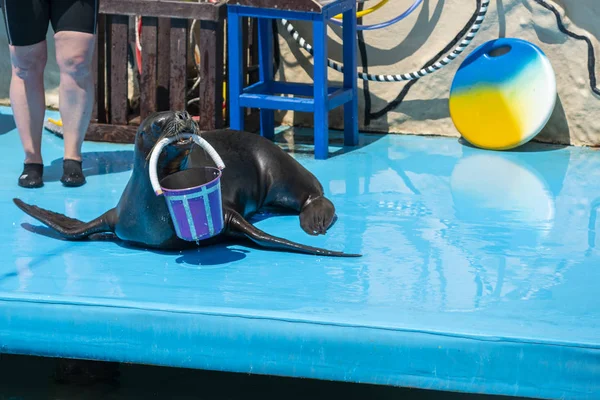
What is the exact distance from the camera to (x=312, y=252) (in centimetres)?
374

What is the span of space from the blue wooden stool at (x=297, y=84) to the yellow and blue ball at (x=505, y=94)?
681mm

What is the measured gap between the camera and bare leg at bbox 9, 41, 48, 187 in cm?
461

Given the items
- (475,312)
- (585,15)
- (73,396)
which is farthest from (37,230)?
(585,15)

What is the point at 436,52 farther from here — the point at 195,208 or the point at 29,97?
the point at 195,208

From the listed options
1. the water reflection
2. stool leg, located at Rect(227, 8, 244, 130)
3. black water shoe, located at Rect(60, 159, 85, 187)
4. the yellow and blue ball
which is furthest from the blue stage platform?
stool leg, located at Rect(227, 8, 244, 130)

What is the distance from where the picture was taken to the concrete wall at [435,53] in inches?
224

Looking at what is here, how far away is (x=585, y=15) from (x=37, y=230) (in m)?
3.49

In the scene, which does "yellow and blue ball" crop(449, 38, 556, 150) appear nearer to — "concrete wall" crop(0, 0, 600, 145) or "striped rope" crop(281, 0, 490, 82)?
"striped rope" crop(281, 0, 490, 82)

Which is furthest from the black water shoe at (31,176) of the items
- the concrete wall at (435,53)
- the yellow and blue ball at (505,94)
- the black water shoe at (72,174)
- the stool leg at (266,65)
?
the yellow and blue ball at (505,94)

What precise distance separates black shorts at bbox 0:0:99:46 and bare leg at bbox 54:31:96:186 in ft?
0.16

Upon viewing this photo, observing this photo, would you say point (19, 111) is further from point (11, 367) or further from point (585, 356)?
point (585, 356)

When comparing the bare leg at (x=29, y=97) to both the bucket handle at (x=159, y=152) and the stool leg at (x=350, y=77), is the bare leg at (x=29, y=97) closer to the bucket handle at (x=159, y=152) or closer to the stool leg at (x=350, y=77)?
the bucket handle at (x=159, y=152)

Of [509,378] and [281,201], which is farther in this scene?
[281,201]

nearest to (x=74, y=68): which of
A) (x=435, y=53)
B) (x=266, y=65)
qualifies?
(x=266, y=65)
